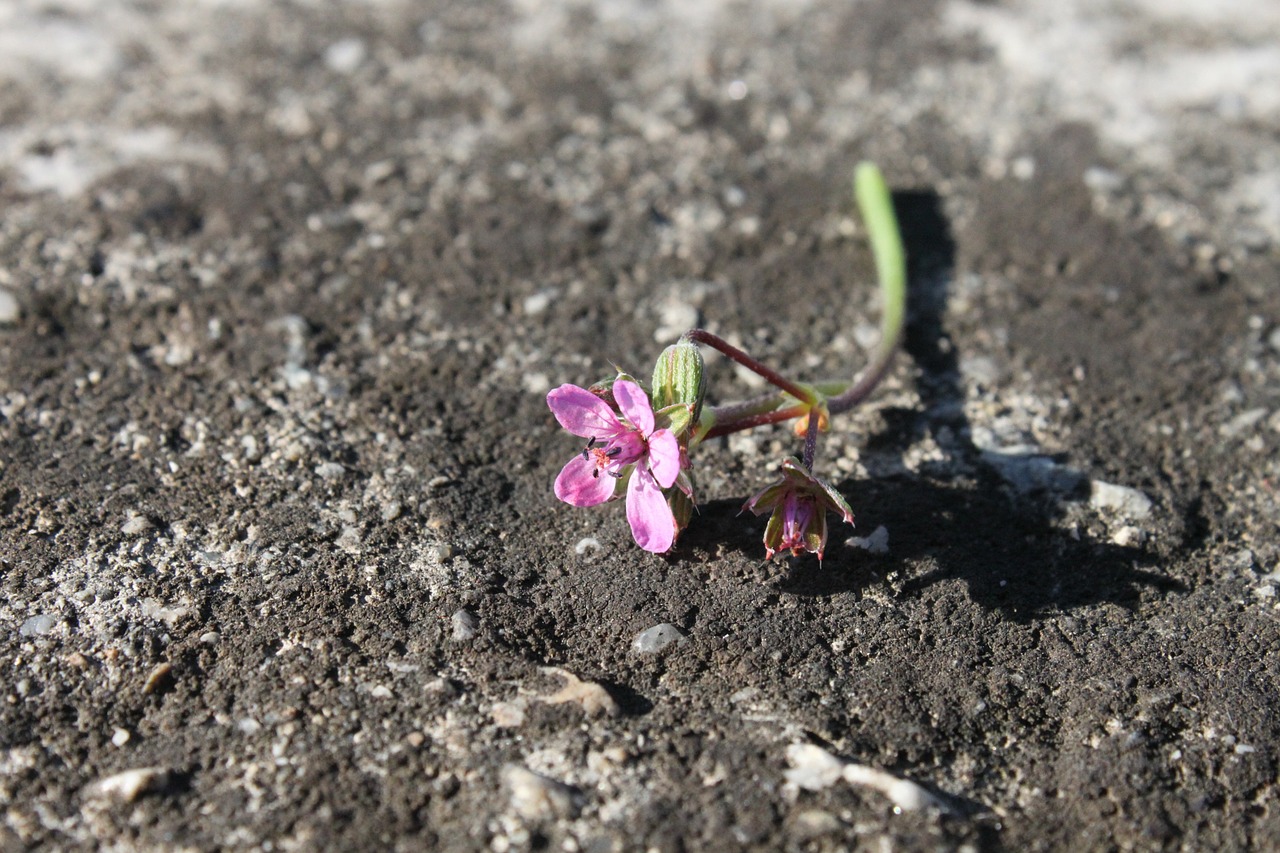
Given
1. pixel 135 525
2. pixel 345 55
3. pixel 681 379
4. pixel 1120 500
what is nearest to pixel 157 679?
pixel 135 525

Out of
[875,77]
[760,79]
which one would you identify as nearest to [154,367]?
[760,79]

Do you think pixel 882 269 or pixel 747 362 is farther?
pixel 882 269

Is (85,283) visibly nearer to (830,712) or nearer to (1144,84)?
(830,712)

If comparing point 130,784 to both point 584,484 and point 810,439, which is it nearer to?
point 584,484

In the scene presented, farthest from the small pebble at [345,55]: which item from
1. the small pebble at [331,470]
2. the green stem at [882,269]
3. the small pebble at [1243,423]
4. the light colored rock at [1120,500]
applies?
the small pebble at [1243,423]

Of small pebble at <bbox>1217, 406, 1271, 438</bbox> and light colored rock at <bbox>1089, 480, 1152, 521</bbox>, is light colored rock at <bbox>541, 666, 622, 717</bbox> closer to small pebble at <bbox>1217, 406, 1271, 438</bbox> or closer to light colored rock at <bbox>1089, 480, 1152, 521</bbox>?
light colored rock at <bbox>1089, 480, 1152, 521</bbox>

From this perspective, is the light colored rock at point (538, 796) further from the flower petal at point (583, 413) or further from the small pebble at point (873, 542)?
the small pebble at point (873, 542)

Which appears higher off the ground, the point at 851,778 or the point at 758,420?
the point at 758,420
